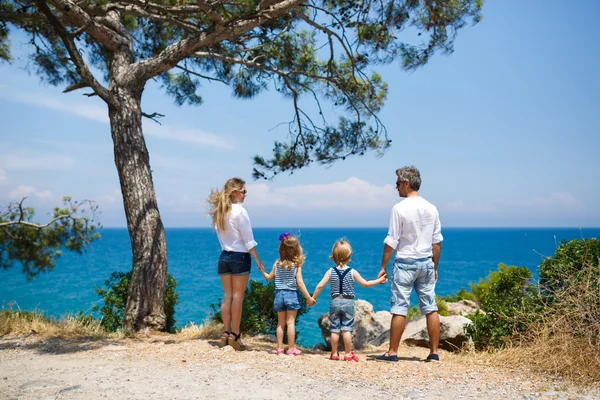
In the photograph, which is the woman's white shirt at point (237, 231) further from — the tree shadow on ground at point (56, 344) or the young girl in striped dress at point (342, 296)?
the tree shadow on ground at point (56, 344)

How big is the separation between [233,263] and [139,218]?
250 centimetres

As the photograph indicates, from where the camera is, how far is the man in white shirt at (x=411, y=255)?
561 centimetres

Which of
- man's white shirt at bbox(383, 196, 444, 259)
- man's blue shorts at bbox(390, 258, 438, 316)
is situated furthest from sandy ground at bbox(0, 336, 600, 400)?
man's white shirt at bbox(383, 196, 444, 259)

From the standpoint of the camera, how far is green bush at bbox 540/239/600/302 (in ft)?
20.4

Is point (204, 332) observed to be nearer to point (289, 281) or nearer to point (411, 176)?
point (289, 281)

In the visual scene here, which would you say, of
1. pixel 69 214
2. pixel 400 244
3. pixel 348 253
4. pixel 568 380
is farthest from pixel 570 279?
pixel 69 214

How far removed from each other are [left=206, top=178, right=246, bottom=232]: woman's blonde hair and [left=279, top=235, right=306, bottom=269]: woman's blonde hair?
752 mm

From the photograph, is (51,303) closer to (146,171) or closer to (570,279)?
(146,171)

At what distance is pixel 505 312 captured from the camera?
6.29 metres

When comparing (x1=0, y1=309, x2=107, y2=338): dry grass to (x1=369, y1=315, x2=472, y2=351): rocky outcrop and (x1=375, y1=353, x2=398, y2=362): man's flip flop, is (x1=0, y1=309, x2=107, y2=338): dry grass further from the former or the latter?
(x1=369, y1=315, x2=472, y2=351): rocky outcrop

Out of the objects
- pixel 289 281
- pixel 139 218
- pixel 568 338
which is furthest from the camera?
pixel 139 218

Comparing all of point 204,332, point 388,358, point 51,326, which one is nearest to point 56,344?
point 51,326

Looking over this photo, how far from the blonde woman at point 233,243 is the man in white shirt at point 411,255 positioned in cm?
156

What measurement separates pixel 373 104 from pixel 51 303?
83.4 ft
